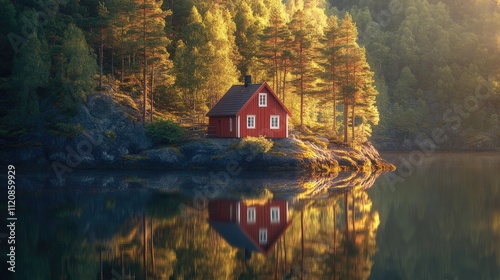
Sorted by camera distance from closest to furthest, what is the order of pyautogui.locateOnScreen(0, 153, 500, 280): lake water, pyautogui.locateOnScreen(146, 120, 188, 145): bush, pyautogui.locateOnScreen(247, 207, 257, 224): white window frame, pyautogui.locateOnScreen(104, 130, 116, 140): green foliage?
pyautogui.locateOnScreen(0, 153, 500, 280): lake water, pyautogui.locateOnScreen(247, 207, 257, 224): white window frame, pyautogui.locateOnScreen(104, 130, 116, 140): green foliage, pyautogui.locateOnScreen(146, 120, 188, 145): bush

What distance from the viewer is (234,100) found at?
5741 centimetres

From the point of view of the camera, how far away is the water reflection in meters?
18.0

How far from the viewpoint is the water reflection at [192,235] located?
18016 millimetres

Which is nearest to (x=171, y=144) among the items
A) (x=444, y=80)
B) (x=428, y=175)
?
(x=428, y=175)

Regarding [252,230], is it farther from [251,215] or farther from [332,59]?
[332,59]

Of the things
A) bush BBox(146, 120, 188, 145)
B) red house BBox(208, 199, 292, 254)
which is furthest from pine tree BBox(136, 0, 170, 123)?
red house BBox(208, 199, 292, 254)

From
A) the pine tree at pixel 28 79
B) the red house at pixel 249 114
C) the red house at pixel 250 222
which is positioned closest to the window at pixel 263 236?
the red house at pixel 250 222

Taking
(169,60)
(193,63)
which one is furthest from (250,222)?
(193,63)

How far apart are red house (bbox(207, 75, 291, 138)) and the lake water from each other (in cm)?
1514

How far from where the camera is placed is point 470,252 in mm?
20938

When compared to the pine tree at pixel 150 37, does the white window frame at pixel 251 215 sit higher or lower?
lower

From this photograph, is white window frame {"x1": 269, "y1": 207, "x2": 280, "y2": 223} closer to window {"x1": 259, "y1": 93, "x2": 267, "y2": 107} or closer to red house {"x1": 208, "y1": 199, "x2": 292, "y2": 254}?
red house {"x1": 208, "y1": 199, "x2": 292, "y2": 254}

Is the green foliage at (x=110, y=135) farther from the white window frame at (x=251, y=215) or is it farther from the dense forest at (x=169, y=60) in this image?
the white window frame at (x=251, y=215)

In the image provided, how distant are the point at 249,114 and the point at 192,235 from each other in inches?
1341
